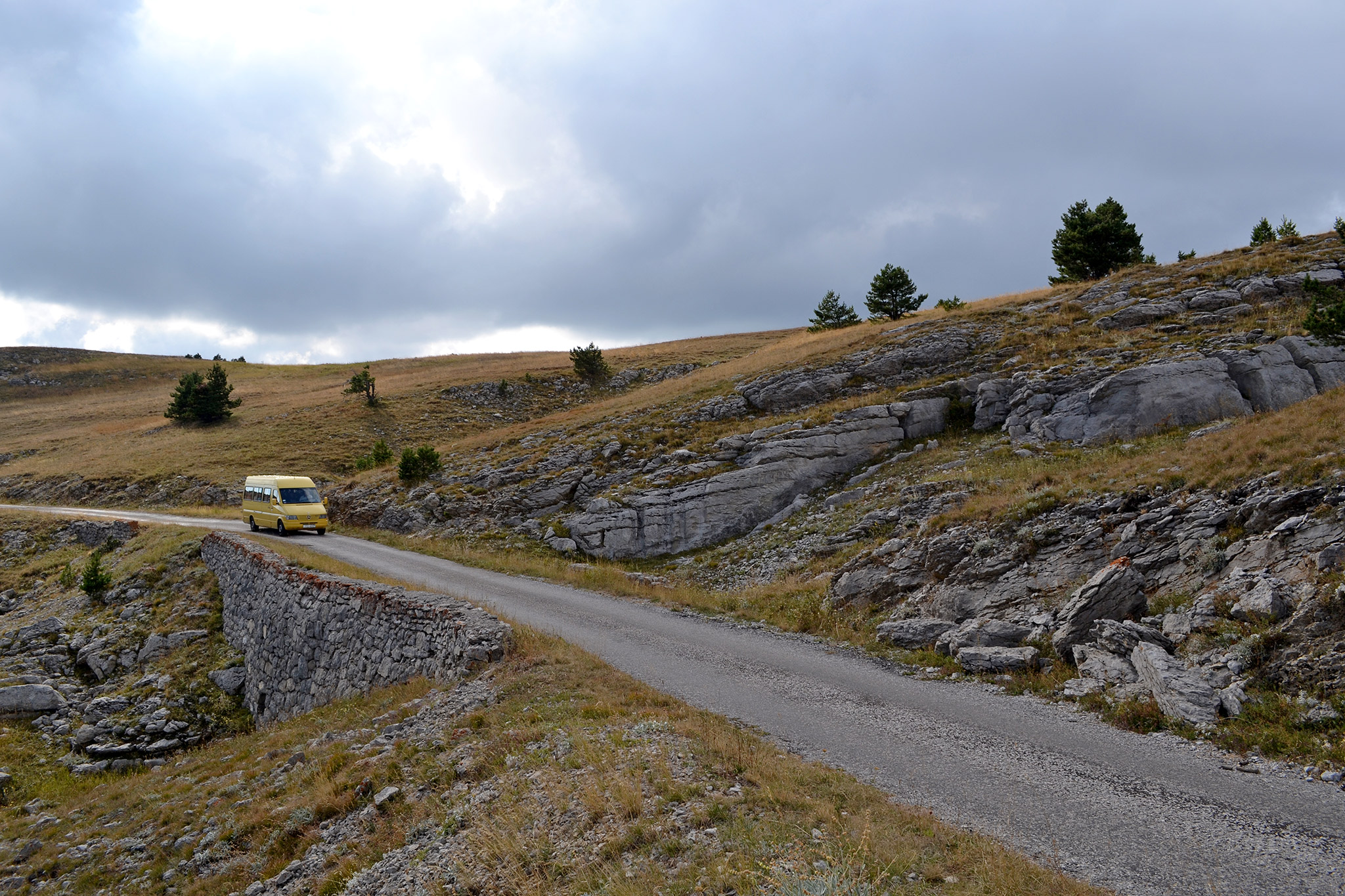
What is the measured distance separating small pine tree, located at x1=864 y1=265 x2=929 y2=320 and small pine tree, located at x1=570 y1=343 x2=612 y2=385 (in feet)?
103

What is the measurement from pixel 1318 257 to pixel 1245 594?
2630 cm

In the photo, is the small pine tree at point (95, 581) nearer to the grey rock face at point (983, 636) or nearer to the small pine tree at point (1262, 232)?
the grey rock face at point (983, 636)

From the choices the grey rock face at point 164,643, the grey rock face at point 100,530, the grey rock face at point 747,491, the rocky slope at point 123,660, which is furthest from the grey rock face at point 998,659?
the grey rock face at point 100,530

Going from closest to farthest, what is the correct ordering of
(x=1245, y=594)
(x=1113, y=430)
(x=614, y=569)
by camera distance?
(x=1245, y=594), (x=1113, y=430), (x=614, y=569)

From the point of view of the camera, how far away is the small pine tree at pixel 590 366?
6581cm

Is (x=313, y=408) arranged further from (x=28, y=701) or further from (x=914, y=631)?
(x=914, y=631)

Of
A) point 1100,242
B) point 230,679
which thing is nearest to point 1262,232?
point 1100,242

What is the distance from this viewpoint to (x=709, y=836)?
5965mm

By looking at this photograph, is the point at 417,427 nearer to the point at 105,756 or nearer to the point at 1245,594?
the point at 105,756

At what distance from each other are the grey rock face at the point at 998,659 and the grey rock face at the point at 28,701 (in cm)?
2304

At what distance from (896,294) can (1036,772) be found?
130 feet

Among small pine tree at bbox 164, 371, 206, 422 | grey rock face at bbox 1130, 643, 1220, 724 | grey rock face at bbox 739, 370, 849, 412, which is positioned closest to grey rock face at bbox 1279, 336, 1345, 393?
grey rock face at bbox 739, 370, 849, 412

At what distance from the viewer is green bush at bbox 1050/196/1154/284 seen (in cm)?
3706

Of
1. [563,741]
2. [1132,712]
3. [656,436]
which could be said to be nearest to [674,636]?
[563,741]
